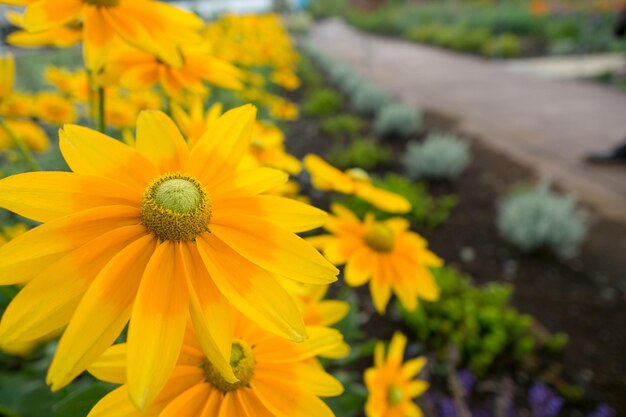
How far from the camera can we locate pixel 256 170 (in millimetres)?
619

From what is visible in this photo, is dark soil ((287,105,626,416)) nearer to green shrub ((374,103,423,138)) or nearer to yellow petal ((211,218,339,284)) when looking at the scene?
green shrub ((374,103,423,138))

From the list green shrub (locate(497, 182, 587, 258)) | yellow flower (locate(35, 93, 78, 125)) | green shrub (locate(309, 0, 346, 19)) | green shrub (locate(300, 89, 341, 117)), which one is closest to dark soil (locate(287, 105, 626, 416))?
green shrub (locate(497, 182, 587, 258))

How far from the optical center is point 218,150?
598 mm

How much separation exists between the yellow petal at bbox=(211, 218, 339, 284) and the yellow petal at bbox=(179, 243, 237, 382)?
4cm

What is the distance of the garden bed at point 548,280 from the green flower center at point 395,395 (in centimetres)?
97

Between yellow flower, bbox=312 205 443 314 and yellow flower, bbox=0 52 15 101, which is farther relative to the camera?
yellow flower, bbox=312 205 443 314

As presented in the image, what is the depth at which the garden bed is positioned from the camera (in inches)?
90.0

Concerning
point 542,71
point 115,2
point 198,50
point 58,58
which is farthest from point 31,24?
point 542,71

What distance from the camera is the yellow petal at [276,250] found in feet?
1.68

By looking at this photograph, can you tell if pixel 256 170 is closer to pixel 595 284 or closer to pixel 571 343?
pixel 571 343

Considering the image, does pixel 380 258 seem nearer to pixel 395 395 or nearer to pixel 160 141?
pixel 395 395

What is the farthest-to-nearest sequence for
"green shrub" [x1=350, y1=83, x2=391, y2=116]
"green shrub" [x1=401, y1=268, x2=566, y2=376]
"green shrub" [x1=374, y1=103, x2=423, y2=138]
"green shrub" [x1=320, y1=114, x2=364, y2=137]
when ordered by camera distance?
"green shrub" [x1=350, y1=83, x2=391, y2=116] → "green shrub" [x1=320, y1=114, x2=364, y2=137] → "green shrub" [x1=374, y1=103, x2=423, y2=138] → "green shrub" [x1=401, y1=268, x2=566, y2=376]

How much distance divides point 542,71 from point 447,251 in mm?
8710

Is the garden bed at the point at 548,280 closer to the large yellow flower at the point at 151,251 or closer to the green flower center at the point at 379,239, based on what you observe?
the green flower center at the point at 379,239
